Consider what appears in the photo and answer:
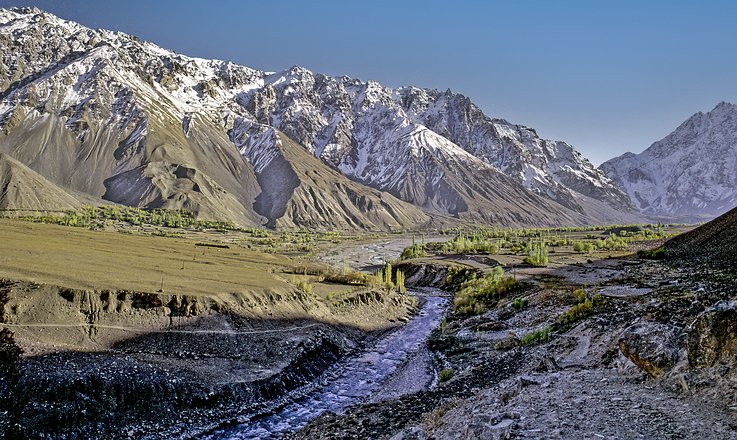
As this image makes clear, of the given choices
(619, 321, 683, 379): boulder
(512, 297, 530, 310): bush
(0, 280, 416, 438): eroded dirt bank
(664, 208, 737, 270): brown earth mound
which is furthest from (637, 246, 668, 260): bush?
(619, 321, 683, 379): boulder

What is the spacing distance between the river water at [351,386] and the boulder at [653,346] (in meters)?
13.7

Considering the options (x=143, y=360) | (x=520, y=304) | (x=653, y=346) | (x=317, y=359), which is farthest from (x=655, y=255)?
(x=143, y=360)

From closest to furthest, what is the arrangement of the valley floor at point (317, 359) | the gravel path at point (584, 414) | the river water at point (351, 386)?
the gravel path at point (584, 414), the valley floor at point (317, 359), the river water at point (351, 386)

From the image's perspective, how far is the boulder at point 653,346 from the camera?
1135 centimetres

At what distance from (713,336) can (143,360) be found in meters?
21.9

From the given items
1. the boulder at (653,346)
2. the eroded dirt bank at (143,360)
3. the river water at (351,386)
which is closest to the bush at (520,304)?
the river water at (351,386)

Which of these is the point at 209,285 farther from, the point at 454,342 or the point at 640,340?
the point at 640,340

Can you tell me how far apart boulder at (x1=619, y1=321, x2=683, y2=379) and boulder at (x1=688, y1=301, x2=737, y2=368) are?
0.69 meters

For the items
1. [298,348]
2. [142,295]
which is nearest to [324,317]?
[298,348]

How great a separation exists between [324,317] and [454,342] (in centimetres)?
1043

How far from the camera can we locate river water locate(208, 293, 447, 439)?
20.6 metres

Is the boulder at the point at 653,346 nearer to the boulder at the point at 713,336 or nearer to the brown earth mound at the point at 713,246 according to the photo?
the boulder at the point at 713,336

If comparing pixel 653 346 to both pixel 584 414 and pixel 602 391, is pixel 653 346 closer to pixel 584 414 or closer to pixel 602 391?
pixel 602 391

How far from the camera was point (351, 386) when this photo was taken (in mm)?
26422
